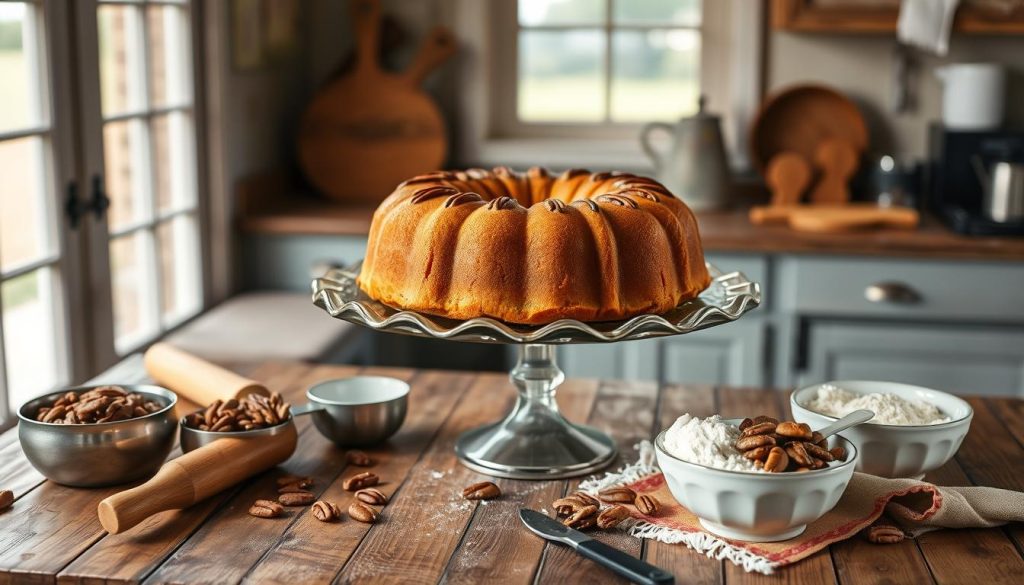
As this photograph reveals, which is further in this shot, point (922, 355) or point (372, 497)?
point (922, 355)

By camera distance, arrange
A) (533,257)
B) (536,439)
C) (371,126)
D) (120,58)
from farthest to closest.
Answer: (371,126) < (120,58) < (536,439) < (533,257)

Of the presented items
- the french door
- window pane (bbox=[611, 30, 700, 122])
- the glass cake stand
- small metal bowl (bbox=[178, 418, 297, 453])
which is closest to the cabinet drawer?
window pane (bbox=[611, 30, 700, 122])

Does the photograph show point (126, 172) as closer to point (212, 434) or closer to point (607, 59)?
point (212, 434)

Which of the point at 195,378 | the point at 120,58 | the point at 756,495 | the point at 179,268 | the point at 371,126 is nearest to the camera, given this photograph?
the point at 756,495

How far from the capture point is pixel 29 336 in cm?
211

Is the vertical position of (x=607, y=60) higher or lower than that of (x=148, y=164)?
higher

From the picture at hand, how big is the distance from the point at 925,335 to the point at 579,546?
183cm

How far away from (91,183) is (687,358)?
4.75 ft

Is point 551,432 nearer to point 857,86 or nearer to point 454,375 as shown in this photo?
point 454,375

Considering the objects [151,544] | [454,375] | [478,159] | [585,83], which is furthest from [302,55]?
[151,544]

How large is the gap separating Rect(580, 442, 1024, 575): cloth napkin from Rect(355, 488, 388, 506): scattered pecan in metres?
0.27

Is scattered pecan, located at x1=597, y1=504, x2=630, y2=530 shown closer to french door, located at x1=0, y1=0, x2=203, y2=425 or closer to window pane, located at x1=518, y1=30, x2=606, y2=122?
french door, located at x1=0, y1=0, x2=203, y2=425

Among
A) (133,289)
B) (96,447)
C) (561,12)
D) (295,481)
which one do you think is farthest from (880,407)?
(561,12)

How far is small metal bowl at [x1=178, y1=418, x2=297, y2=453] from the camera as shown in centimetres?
133
